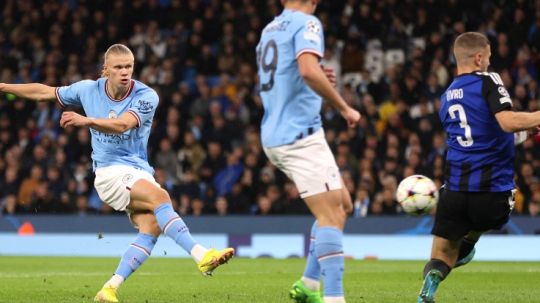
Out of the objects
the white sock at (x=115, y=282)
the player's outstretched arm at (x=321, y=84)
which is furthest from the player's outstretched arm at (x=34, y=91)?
the player's outstretched arm at (x=321, y=84)

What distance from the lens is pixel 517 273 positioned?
1220 centimetres

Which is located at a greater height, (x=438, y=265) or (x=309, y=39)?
(x=309, y=39)

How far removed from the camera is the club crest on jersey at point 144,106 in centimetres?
825

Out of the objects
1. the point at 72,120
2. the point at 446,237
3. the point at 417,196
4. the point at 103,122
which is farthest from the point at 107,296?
the point at 417,196

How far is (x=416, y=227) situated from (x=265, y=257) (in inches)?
94.3

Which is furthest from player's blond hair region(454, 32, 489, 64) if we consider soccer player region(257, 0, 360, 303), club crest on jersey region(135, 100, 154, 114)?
club crest on jersey region(135, 100, 154, 114)

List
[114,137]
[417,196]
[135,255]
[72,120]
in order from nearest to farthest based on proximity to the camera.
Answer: [72,120]
[135,255]
[114,137]
[417,196]

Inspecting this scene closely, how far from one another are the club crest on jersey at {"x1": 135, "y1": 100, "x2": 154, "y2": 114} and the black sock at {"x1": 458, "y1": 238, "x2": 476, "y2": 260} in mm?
2590

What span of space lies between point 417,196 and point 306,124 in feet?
10.3

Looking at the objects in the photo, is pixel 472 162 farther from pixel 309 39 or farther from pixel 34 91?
pixel 34 91

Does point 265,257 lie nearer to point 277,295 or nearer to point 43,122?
point 43,122

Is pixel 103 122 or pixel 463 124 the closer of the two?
pixel 463 124

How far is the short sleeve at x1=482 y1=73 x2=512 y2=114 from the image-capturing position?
22.7ft

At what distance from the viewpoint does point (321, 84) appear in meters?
6.28
